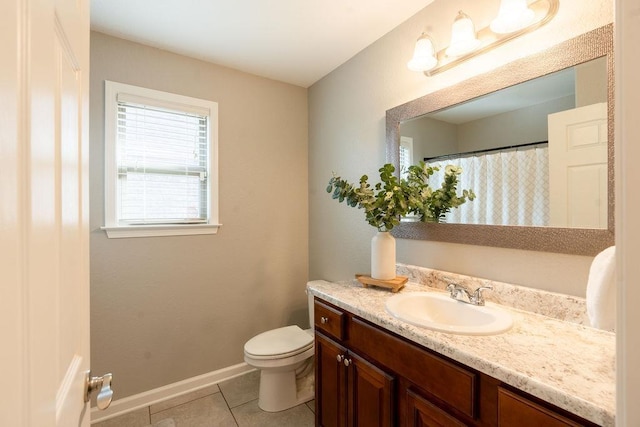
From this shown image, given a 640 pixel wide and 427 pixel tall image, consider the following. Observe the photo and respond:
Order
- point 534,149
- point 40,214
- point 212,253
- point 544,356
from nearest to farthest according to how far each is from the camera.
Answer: point 40,214, point 544,356, point 534,149, point 212,253

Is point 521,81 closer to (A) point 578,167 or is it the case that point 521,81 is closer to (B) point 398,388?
(A) point 578,167

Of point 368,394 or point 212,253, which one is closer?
point 368,394

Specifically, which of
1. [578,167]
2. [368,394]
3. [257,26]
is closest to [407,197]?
[578,167]

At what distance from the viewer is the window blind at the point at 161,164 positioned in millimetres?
1939

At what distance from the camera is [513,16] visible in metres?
1.19

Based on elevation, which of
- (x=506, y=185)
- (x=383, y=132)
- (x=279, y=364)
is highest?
(x=383, y=132)

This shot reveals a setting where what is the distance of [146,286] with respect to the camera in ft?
6.54

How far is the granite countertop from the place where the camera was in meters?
0.66

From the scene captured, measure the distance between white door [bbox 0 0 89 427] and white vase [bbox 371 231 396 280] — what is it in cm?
123

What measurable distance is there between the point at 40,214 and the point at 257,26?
1805mm

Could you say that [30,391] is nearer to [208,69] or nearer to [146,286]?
[146,286]

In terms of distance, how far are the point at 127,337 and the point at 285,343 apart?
1032 millimetres

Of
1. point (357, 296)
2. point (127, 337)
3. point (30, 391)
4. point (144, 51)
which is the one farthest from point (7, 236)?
point (144, 51)

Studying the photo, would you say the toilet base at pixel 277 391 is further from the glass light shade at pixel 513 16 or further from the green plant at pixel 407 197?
the glass light shade at pixel 513 16
